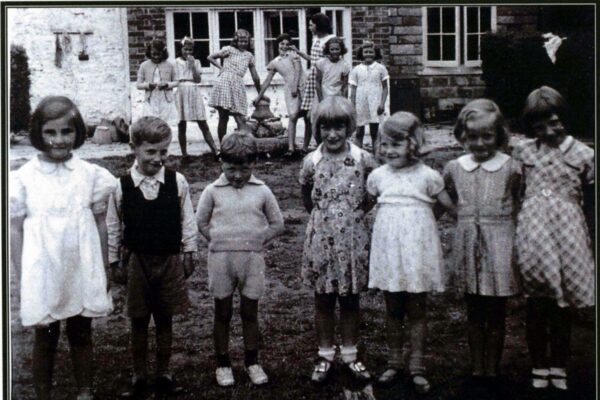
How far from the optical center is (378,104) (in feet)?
16.3

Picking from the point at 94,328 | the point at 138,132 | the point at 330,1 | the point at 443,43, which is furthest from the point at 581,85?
the point at 94,328

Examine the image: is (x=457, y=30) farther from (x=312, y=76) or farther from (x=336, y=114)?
(x=312, y=76)

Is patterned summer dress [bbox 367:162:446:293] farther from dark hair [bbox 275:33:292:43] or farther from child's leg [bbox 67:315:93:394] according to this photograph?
dark hair [bbox 275:33:292:43]

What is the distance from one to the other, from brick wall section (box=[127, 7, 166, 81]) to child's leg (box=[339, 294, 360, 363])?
145cm

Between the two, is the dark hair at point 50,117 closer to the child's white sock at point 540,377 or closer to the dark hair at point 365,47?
the child's white sock at point 540,377

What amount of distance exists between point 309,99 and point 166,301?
2.31m

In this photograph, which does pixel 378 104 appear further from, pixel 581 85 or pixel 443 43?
pixel 581 85

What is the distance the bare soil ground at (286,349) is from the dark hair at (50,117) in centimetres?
26

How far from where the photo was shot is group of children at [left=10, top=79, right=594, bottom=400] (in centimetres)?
274

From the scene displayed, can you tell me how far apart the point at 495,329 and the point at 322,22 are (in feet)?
7.54

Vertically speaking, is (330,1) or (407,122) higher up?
(330,1)

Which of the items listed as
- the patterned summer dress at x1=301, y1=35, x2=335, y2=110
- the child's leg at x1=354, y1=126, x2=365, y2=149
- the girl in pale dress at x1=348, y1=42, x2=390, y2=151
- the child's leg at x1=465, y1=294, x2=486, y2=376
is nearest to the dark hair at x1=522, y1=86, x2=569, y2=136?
the child's leg at x1=465, y1=294, x2=486, y2=376

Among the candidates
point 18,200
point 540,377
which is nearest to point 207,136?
point 18,200

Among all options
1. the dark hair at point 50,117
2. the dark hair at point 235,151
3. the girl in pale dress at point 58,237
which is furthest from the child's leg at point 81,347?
the dark hair at point 235,151
